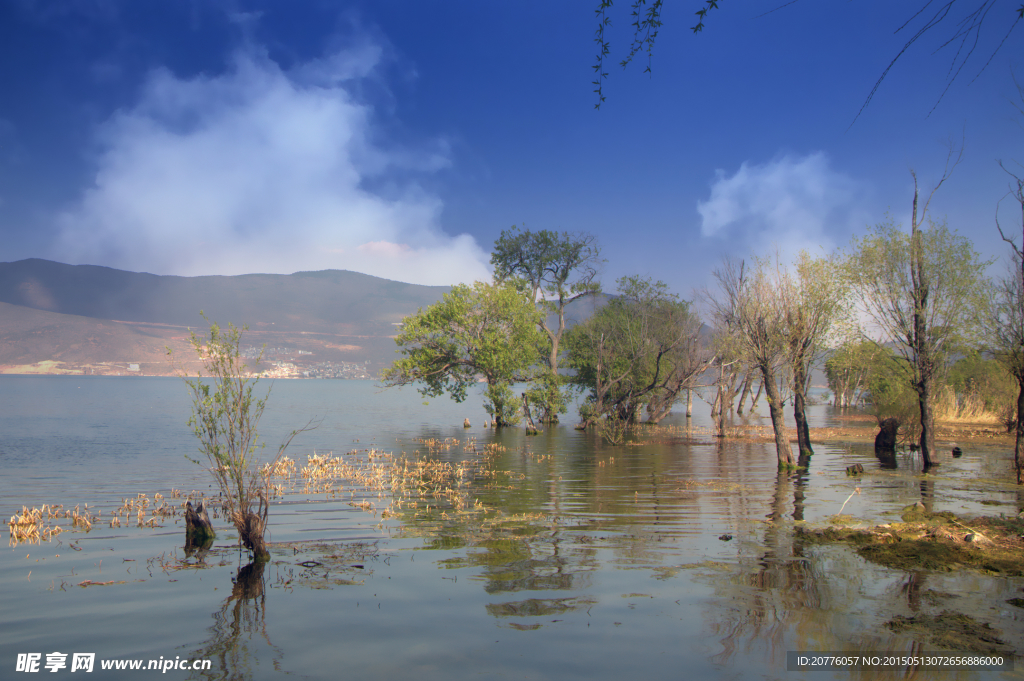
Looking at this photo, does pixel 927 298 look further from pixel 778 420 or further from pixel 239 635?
pixel 239 635

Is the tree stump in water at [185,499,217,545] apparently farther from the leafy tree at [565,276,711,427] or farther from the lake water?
the leafy tree at [565,276,711,427]

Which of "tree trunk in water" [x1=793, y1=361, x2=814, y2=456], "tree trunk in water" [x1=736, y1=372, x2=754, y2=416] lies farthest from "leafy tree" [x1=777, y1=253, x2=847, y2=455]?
"tree trunk in water" [x1=736, y1=372, x2=754, y2=416]

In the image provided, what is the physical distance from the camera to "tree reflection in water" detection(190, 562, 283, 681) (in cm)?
640

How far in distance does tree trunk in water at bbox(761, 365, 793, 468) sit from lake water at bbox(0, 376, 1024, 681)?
3.97 meters

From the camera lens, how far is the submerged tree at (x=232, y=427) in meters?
10.1

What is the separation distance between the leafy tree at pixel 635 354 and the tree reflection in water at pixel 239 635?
31074 millimetres

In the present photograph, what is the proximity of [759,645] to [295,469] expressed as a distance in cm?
1950

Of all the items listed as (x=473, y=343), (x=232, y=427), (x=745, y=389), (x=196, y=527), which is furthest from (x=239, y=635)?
(x=745, y=389)

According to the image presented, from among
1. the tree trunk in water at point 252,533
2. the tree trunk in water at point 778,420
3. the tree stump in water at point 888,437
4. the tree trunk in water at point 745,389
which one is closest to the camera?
the tree trunk in water at point 252,533

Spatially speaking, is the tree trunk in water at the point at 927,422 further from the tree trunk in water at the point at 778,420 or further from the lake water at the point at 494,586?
the tree trunk in water at the point at 778,420

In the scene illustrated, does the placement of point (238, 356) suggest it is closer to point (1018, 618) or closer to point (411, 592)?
point (411, 592)

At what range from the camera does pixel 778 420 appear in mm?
24031

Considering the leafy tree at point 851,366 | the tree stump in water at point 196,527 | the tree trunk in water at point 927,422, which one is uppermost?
the leafy tree at point 851,366

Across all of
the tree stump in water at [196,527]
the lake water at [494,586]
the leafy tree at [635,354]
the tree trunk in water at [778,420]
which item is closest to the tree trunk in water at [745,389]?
the leafy tree at [635,354]
